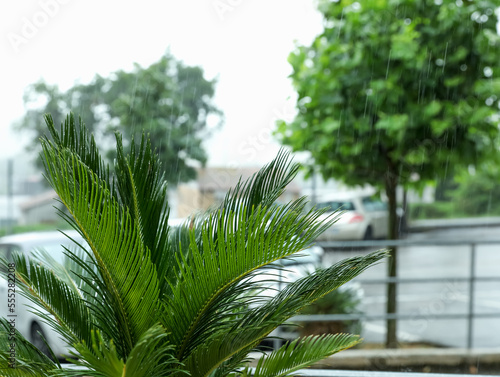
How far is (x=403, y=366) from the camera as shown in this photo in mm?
4082

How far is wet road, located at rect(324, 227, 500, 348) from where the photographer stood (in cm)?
552

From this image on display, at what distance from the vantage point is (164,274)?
1.73 m

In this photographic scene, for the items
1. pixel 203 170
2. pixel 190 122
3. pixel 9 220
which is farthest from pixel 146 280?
pixel 9 220

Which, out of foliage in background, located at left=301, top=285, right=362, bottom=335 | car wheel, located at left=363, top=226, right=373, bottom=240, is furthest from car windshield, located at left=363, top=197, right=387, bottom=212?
foliage in background, located at left=301, top=285, right=362, bottom=335

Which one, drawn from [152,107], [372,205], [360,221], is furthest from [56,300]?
[372,205]

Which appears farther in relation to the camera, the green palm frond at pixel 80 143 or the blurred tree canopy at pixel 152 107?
the blurred tree canopy at pixel 152 107

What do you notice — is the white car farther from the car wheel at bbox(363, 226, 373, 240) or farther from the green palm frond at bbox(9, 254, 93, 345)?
the car wheel at bbox(363, 226, 373, 240)

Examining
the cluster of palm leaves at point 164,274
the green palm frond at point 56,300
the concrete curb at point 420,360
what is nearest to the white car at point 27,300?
the concrete curb at point 420,360

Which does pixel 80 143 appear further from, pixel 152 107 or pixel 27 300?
pixel 152 107

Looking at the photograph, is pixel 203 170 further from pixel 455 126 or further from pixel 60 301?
pixel 60 301

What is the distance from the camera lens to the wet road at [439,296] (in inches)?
217

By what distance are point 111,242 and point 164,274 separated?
0.27m

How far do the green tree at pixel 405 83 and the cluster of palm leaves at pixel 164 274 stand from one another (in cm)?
217

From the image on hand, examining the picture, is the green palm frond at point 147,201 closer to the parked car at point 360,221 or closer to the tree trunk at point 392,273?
the tree trunk at point 392,273
